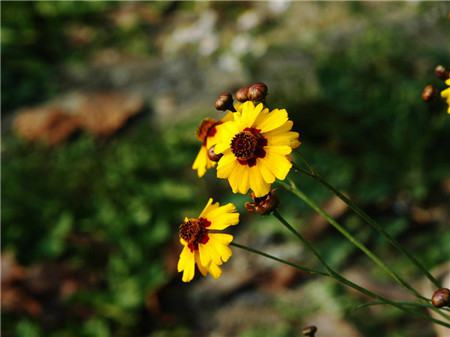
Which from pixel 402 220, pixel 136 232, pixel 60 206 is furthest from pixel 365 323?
pixel 60 206

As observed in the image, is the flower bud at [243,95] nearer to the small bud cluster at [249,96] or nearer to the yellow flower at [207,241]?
the small bud cluster at [249,96]

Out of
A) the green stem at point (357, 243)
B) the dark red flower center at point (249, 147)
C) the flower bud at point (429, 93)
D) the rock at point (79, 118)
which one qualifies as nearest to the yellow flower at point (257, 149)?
the dark red flower center at point (249, 147)

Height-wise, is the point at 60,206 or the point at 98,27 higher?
the point at 98,27

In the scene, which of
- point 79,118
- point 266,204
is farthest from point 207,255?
point 79,118

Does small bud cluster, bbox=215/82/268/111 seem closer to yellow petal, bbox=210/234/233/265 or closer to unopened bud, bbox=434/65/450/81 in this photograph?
yellow petal, bbox=210/234/233/265

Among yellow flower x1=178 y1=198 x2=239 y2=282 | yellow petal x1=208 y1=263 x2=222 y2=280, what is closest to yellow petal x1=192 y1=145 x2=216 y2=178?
yellow flower x1=178 y1=198 x2=239 y2=282

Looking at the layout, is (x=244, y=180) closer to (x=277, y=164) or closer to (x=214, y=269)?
(x=277, y=164)

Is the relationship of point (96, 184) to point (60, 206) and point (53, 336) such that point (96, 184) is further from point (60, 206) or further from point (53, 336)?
point (53, 336)
